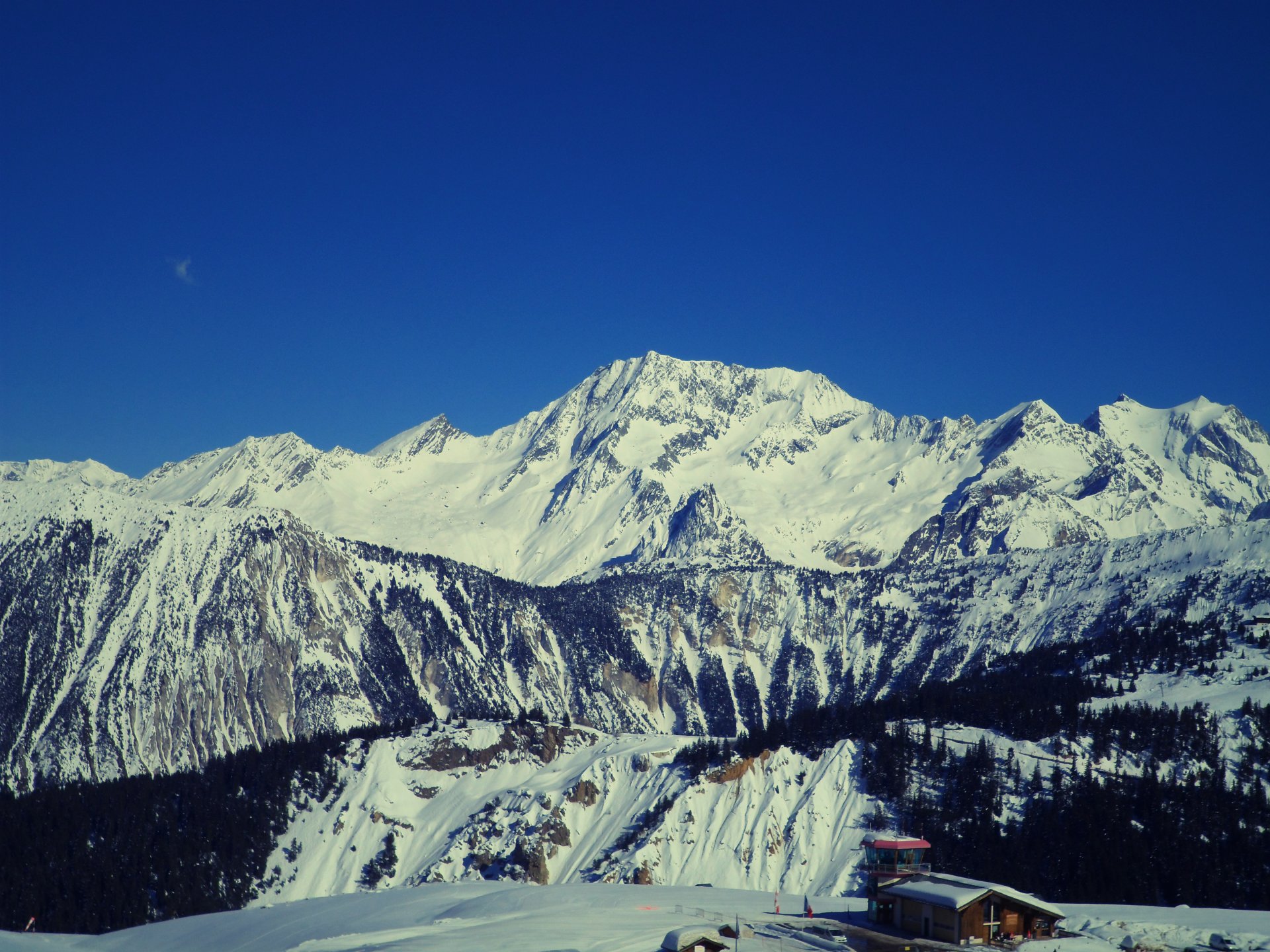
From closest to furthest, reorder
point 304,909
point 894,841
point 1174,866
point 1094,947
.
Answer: point 1094,947 → point 894,841 → point 304,909 → point 1174,866

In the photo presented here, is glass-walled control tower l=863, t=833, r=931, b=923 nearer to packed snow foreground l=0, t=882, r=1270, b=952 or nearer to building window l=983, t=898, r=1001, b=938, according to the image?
packed snow foreground l=0, t=882, r=1270, b=952

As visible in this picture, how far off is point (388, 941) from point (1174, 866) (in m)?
124

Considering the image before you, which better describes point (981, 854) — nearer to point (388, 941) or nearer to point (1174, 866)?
point (1174, 866)

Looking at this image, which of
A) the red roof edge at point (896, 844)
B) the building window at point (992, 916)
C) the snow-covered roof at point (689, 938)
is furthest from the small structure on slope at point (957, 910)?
the snow-covered roof at point (689, 938)

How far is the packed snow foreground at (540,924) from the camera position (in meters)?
82.2

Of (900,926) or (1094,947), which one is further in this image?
(900,926)

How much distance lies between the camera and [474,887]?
119 meters

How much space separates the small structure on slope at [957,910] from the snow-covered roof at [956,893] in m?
0.04

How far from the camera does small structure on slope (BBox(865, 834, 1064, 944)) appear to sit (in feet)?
268

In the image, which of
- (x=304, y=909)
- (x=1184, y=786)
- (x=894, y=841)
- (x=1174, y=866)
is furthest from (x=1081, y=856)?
(x=304, y=909)

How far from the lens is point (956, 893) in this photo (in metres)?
82.3

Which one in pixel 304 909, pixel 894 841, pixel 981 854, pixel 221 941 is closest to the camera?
pixel 894 841

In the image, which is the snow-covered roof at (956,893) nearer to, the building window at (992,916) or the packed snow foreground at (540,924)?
the building window at (992,916)

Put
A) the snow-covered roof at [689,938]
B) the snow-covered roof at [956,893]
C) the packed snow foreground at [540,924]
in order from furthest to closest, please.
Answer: the packed snow foreground at [540,924], the snow-covered roof at [956,893], the snow-covered roof at [689,938]
